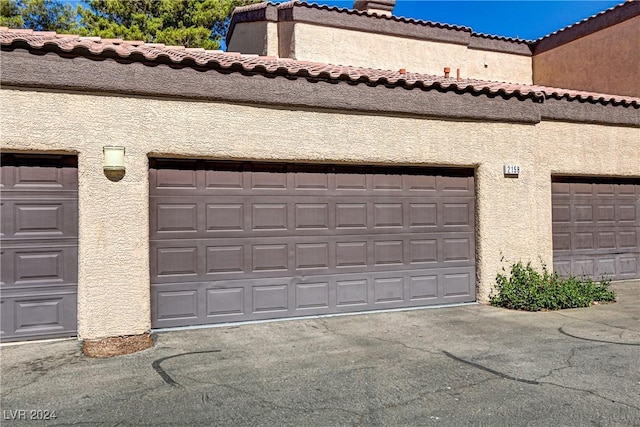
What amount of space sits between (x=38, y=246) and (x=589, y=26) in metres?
13.4

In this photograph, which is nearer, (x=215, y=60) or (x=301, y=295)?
(x=215, y=60)

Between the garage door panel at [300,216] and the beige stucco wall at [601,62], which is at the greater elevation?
the beige stucco wall at [601,62]

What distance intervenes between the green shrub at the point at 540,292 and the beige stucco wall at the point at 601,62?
232 inches

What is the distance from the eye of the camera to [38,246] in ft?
19.4

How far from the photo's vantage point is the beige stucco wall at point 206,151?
587 centimetres

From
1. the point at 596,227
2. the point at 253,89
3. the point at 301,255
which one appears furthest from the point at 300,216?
the point at 596,227

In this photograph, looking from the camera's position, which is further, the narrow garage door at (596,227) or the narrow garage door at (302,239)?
the narrow garage door at (596,227)

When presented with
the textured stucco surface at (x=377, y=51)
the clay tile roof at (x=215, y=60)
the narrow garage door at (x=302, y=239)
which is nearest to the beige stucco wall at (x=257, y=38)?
the textured stucco surface at (x=377, y=51)

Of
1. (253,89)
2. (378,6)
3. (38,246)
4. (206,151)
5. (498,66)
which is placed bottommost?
(38,246)

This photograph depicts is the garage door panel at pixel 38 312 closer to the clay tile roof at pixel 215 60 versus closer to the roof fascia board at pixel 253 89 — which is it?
the roof fascia board at pixel 253 89

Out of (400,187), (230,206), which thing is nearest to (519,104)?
(400,187)

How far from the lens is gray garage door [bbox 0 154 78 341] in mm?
5812

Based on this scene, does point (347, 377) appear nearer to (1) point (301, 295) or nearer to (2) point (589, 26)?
(1) point (301, 295)

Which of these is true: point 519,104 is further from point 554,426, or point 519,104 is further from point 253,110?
point 554,426
